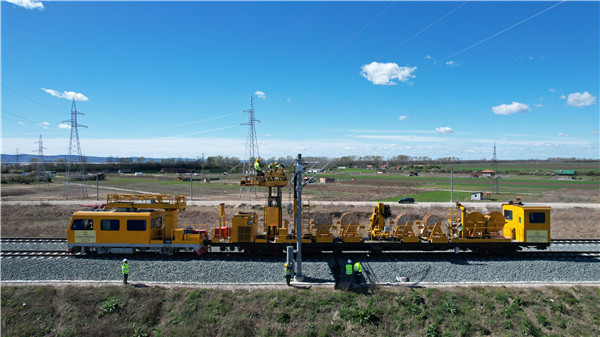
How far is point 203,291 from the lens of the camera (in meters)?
12.8

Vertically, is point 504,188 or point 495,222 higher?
point 495,222

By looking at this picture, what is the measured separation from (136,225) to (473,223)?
17971 mm

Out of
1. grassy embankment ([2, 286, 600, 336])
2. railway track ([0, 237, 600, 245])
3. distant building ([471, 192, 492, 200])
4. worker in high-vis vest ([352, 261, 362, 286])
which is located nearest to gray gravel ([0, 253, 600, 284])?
worker in high-vis vest ([352, 261, 362, 286])

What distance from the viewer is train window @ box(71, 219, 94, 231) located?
16.3m

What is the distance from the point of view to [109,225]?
1636 centimetres

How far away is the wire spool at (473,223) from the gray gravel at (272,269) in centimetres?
178

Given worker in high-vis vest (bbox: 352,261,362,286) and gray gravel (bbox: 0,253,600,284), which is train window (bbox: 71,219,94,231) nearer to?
gray gravel (bbox: 0,253,600,284)

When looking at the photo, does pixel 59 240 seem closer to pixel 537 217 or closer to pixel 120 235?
pixel 120 235

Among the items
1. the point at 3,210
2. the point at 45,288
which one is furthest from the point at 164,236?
the point at 3,210

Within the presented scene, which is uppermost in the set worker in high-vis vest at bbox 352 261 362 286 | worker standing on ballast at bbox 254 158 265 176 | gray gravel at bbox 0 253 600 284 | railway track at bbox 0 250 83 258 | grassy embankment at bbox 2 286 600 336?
worker standing on ballast at bbox 254 158 265 176

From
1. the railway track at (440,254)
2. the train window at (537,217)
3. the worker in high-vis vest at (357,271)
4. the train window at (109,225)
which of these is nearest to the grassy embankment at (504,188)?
the railway track at (440,254)

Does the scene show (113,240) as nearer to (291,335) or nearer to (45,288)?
(45,288)

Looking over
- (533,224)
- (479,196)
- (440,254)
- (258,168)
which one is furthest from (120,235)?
(479,196)

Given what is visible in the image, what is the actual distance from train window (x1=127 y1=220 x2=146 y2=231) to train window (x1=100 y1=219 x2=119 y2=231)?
628 millimetres
